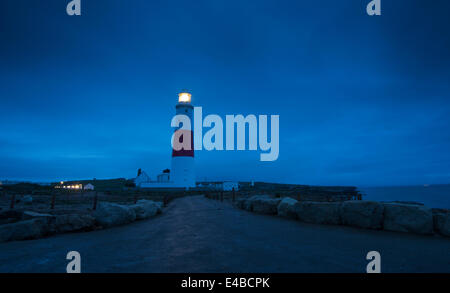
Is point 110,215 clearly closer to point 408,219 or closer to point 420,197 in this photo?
point 408,219

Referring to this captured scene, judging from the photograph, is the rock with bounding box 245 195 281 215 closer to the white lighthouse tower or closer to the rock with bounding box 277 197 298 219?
the rock with bounding box 277 197 298 219

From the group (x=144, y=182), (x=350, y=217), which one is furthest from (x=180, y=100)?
(x=350, y=217)

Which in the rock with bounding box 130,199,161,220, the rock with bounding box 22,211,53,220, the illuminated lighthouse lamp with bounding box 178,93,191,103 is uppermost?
the illuminated lighthouse lamp with bounding box 178,93,191,103

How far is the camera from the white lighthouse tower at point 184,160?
40.1 meters

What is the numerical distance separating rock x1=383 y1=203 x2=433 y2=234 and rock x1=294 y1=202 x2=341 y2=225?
1.61 metres

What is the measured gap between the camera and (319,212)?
895 cm

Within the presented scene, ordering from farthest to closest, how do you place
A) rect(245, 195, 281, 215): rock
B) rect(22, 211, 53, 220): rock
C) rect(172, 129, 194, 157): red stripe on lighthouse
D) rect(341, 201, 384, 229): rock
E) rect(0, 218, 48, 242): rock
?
rect(172, 129, 194, 157): red stripe on lighthouse
rect(245, 195, 281, 215): rock
rect(22, 211, 53, 220): rock
rect(341, 201, 384, 229): rock
rect(0, 218, 48, 242): rock

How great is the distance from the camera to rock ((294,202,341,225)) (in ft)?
27.9

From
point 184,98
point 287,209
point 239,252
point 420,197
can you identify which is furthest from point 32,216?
point 420,197

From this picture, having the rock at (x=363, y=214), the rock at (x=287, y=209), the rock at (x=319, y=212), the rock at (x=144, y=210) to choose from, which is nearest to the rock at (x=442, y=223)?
the rock at (x=363, y=214)

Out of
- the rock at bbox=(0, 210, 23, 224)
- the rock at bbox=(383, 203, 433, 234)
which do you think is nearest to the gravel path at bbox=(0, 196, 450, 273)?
the rock at bbox=(383, 203, 433, 234)

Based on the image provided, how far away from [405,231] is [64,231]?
36.9 ft
